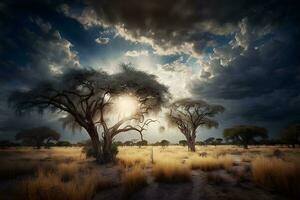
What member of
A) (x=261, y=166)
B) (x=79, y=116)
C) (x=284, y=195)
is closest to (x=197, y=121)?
(x=79, y=116)

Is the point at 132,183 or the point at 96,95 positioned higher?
the point at 96,95

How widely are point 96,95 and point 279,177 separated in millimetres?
16804

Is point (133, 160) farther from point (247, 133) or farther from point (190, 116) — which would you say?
point (247, 133)

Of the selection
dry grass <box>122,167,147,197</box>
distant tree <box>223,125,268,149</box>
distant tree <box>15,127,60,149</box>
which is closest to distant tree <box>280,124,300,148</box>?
distant tree <box>223,125,268,149</box>

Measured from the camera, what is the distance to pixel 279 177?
22.7 ft

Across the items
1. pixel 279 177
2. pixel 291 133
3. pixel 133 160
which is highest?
pixel 291 133

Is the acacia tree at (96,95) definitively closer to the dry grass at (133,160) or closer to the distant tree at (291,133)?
the dry grass at (133,160)

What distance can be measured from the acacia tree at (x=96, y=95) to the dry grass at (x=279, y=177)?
12150 millimetres

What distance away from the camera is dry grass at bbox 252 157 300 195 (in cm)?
616

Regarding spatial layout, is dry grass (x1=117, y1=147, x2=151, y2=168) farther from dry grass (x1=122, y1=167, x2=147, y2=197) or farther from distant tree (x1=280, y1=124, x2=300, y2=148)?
distant tree (x1=280, y1=124, x2=300, y2=148)

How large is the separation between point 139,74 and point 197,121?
2234 centimetres

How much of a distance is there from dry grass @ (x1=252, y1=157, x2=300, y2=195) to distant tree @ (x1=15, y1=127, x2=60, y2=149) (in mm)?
63572

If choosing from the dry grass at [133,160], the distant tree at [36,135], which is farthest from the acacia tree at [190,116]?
the distant tree at [36,135]

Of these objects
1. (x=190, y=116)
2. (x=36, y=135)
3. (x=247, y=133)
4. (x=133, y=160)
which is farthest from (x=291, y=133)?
(x=36, y=135)
